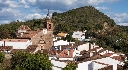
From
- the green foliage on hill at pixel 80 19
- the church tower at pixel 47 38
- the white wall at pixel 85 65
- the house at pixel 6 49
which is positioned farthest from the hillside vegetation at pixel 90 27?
the house at pixel 6 49

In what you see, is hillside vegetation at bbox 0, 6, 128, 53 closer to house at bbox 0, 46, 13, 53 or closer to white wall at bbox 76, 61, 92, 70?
white wall at bbox 76, 61, 92, 70

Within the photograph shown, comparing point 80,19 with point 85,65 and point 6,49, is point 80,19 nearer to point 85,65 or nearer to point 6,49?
point 6,49

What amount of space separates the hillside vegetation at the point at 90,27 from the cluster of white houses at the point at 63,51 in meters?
5.44

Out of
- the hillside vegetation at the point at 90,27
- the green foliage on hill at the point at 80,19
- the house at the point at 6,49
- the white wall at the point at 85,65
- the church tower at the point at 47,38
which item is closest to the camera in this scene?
the white wall at the point at 85,65

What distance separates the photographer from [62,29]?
98.8 meters

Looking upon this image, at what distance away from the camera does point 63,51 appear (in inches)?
1994

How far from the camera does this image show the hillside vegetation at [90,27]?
73875 mm

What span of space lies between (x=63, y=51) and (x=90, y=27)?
186 feet

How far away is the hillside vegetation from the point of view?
2908 inches

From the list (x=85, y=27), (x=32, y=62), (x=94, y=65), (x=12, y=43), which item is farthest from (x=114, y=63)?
(x=85, y=27)

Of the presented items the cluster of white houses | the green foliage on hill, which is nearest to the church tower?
Result: the cluster of white houses

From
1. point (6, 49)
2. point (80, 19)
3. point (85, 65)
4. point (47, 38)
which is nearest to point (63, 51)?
point (85, 65)

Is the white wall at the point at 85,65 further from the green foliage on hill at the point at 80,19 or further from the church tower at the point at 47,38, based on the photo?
the green foliage on hill at the point at 80,19

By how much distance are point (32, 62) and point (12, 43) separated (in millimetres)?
16741
